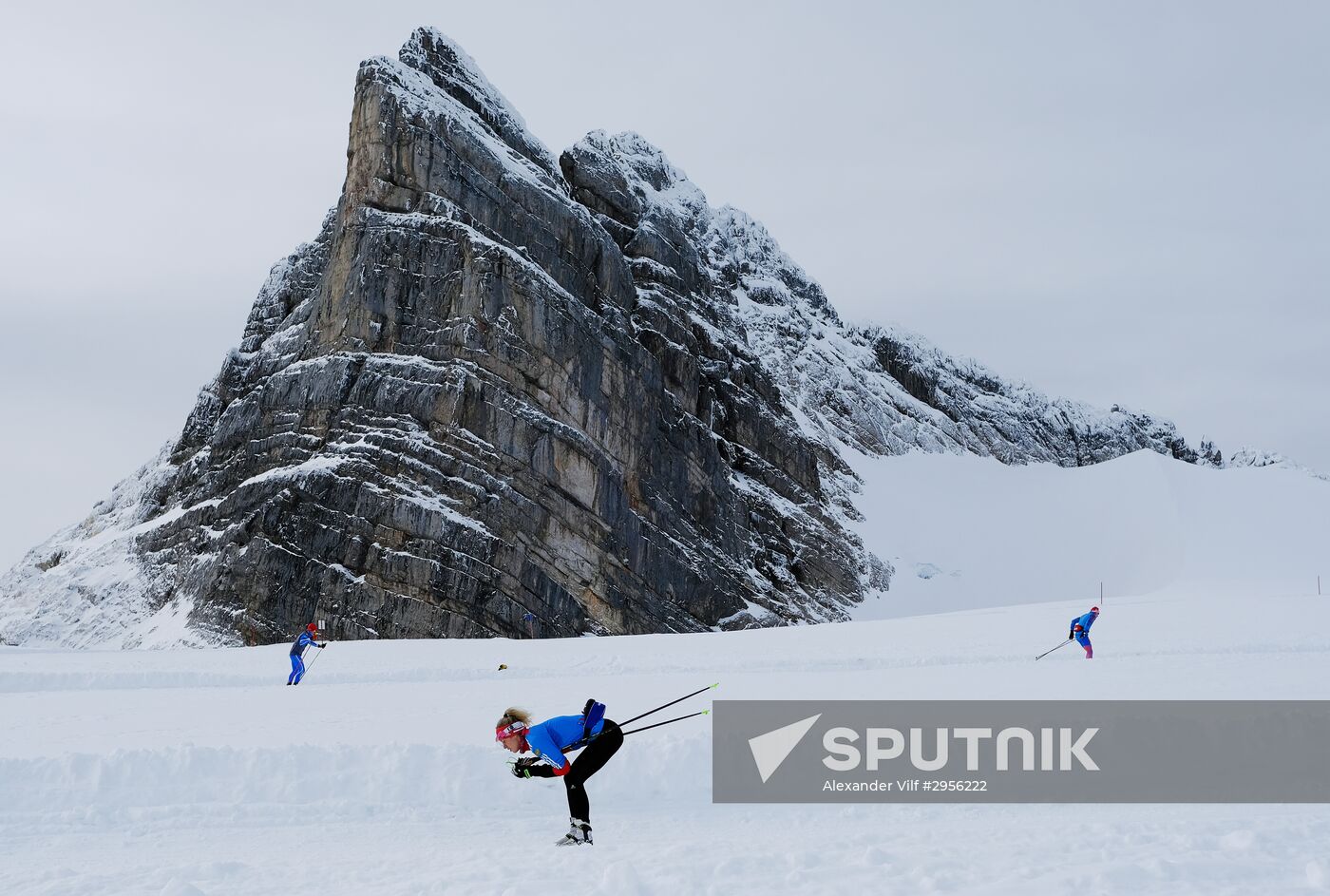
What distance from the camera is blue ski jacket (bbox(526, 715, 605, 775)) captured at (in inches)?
410

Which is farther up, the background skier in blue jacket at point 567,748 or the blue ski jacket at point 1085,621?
the blue ski jacket at point 1085,621

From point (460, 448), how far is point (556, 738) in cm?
4469

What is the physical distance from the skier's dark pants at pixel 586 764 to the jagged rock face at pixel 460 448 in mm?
40477

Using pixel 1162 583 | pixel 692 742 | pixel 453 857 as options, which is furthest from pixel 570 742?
pixel 1162 583

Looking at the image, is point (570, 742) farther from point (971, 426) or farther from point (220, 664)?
point (971, 426)

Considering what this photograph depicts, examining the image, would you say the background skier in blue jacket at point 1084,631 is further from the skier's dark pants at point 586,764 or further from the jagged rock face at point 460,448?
the jagged rock face at point 460,448

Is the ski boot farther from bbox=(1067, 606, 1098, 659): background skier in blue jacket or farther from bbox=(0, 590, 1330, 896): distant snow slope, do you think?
bbox=(1067, 606, 1098, 659): background skier in blue jacket

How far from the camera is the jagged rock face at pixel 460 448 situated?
166ft

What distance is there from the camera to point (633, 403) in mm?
66188

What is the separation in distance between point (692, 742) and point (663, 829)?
2.51 meters

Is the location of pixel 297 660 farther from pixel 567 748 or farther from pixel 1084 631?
pixel 1084 631

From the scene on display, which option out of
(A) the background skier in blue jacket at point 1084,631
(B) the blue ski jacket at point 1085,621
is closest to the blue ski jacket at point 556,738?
(A) the background skier in blue jacket at point 1084,631

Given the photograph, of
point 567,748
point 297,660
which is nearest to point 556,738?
point 567,748

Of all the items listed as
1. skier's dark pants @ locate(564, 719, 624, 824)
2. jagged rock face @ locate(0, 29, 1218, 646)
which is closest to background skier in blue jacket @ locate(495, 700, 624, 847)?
skier's dark pants @ locate(564, 719, 624, 824)
